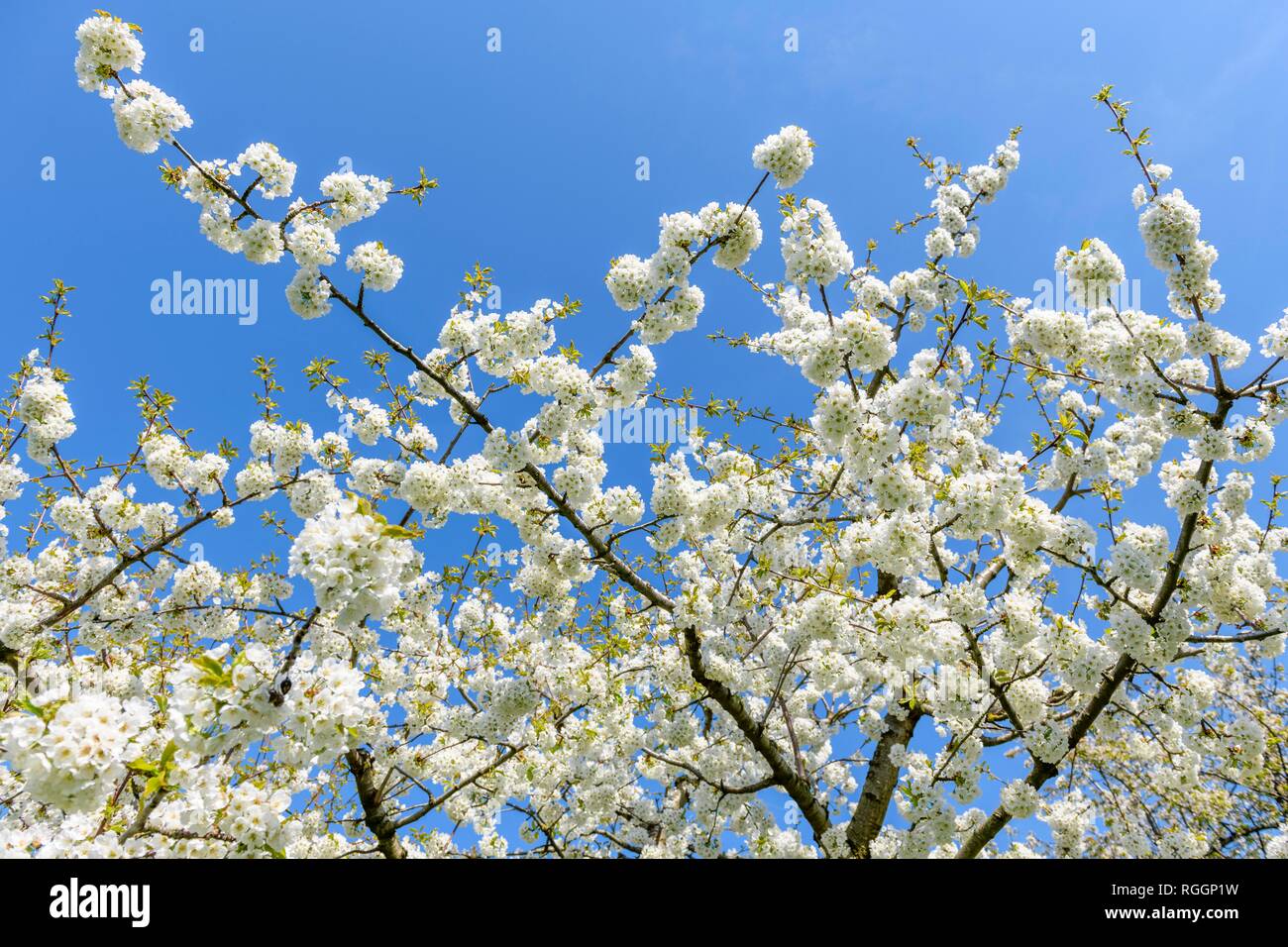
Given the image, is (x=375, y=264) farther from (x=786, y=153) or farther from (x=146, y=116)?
(x=786, y=153)

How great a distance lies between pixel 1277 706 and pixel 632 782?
12.1 meters

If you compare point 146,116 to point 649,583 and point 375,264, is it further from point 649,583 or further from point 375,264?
point 649,583

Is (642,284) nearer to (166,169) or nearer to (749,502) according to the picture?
(749,502)

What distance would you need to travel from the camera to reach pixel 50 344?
6707 mm

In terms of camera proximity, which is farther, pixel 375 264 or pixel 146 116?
pixel 375 264

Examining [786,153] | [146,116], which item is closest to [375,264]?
[146,116]

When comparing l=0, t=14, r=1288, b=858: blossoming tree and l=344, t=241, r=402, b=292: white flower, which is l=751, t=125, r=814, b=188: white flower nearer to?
l=0, t=14, r=1288, b=858: blossoming tree

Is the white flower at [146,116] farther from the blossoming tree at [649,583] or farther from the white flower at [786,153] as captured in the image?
the white flower at [786,153]

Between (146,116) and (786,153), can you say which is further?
(786,153)

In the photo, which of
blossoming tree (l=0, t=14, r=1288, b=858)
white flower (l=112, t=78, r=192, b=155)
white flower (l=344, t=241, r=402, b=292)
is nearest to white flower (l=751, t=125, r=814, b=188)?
blossoming tree (l=0, t=14, r=1288, b=858)

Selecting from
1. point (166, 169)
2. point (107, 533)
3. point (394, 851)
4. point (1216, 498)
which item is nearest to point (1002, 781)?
point (1216, 498)

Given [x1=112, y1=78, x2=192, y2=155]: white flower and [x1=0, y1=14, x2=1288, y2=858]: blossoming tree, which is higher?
[x1=112, y1=78, x2=192, y2=155]: white flower
